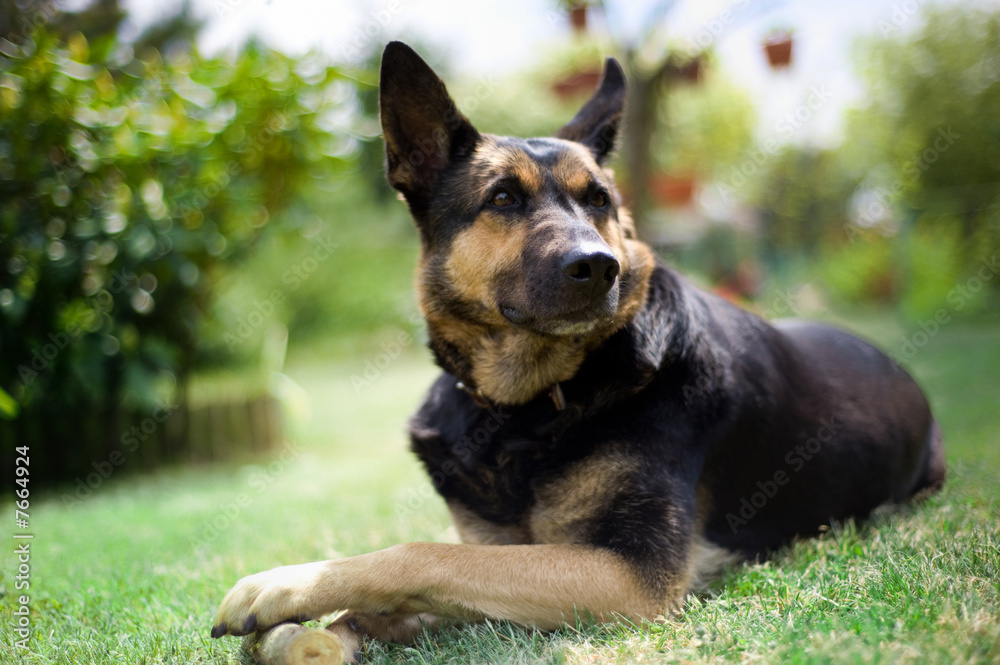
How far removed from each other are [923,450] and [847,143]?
30231 millimetres

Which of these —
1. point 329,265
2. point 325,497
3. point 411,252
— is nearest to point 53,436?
point 325,497

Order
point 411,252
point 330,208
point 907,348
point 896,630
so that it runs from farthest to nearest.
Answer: point 411,252 → point 330,208 → point 907,348 → point 896,630

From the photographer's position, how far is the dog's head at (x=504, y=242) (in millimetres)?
2641

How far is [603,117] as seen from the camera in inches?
141

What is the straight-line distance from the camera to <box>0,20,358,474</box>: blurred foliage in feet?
18.5

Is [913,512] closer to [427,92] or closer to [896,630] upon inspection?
[896,630]

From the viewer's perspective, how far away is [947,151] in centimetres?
1800
